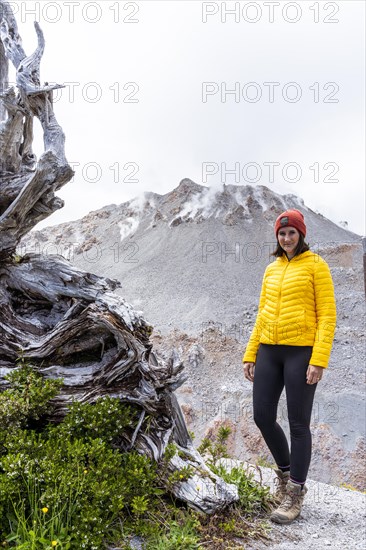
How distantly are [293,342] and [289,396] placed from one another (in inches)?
17.2

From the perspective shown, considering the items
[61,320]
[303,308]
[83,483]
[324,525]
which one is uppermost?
[303,308]

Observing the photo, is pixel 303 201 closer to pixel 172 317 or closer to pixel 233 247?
pixel 233 247

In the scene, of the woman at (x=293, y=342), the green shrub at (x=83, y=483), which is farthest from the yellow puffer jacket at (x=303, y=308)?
the green shrub at (x=83, y=483)

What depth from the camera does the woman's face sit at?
430cm

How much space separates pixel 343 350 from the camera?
68.7 ft

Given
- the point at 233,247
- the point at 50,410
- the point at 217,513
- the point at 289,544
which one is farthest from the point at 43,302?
the point at 233,247

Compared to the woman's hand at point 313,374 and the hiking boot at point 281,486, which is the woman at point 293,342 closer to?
the woman's hand at point 313,374

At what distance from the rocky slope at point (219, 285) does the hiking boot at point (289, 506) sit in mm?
7826

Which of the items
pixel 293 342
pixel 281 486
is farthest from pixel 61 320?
pixel 281 486

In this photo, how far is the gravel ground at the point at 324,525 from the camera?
4152mm

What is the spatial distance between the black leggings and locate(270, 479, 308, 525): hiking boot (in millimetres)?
88

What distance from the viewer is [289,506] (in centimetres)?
441

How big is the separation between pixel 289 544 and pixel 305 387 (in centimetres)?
122

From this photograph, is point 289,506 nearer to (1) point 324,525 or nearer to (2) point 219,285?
(1) point 324,525
